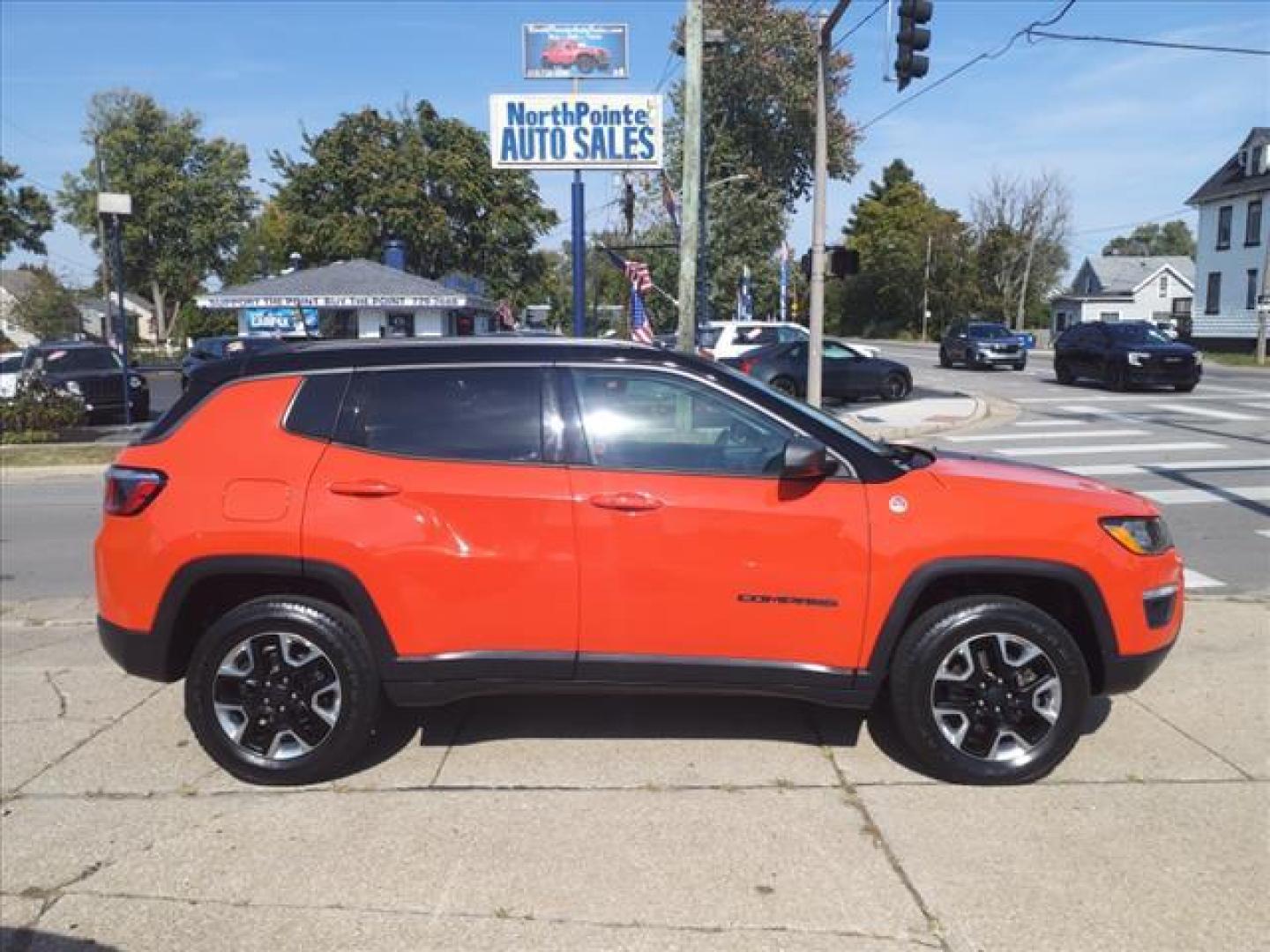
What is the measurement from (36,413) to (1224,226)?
49.7 m

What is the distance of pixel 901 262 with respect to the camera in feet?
250

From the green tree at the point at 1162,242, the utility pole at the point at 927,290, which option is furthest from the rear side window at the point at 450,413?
the green tree at the point at 1162,242

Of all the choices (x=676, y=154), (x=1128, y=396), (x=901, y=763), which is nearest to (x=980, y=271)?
(x=676, y=154)

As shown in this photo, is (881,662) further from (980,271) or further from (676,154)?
(980,271)

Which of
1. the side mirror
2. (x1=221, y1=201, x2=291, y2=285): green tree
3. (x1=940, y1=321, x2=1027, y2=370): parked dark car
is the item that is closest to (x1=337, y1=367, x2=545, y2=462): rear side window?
the side mirror

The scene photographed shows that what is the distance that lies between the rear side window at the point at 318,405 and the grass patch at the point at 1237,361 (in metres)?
37.7

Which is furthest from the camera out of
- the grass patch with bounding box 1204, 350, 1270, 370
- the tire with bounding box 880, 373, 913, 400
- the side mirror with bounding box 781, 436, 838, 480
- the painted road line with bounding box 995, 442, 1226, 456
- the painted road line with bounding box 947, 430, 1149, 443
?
the grass patch with bounding box 1204, 350, 1270, 370

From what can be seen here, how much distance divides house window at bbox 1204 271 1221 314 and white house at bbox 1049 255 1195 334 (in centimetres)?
2066

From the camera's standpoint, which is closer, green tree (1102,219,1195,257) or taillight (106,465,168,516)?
taillight (106,465,168,516)

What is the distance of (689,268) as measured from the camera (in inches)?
574

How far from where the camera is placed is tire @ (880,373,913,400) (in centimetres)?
2345

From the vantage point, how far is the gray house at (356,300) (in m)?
28.4

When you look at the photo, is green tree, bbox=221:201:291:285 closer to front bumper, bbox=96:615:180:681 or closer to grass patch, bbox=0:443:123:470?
grass patch, bbox=0:443:123:470

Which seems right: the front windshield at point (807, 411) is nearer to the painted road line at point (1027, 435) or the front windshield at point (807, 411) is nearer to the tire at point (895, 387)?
the painted road line at point (1027, 435)
